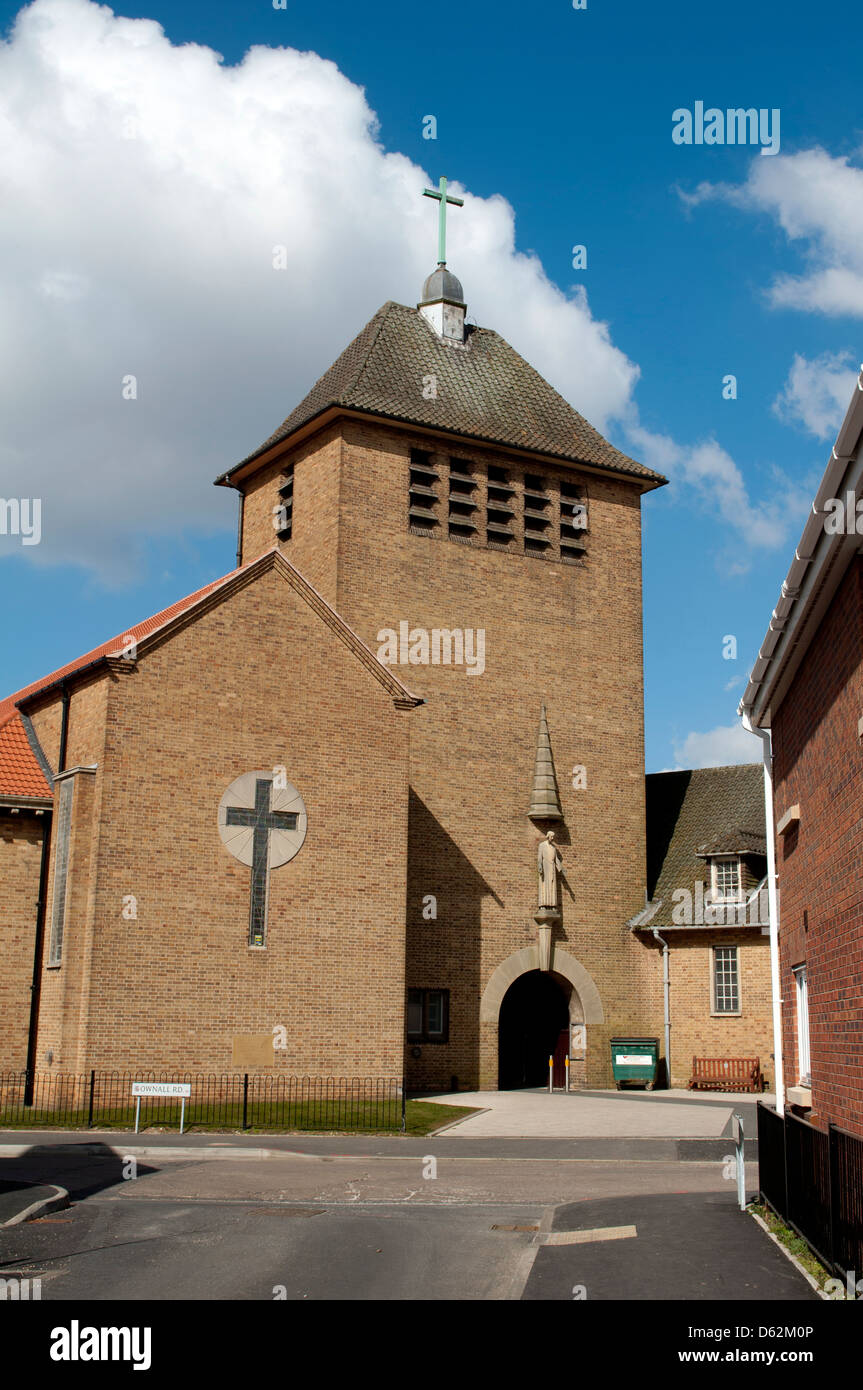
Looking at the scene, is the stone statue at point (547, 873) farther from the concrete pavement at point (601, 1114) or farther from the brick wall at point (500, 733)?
the concrete pavement at point (601, 1114)

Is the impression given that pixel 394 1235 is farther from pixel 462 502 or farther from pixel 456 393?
pixel 456 393

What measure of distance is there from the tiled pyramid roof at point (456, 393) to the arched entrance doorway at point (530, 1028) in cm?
1345

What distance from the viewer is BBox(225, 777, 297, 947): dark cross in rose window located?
84.6ft

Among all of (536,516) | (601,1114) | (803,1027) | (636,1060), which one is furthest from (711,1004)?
(803,1027)

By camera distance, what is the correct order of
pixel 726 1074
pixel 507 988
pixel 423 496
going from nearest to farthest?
1. pixel 507 988
2. pixel 726 1074
3. pixel 423 496

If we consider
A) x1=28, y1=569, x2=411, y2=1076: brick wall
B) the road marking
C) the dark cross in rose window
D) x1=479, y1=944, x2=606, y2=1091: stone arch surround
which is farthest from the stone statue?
the road marking

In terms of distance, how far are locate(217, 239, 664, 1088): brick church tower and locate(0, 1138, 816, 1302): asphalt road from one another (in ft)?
42.5

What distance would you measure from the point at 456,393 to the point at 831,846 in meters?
24.9

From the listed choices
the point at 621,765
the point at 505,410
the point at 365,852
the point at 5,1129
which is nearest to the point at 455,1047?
the point at 365,852

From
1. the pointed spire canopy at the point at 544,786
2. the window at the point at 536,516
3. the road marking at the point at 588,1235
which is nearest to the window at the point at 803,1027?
the road marking at the point at 588,1235

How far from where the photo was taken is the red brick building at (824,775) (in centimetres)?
948

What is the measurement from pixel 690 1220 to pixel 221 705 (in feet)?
52.2

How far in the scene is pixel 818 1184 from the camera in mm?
10234

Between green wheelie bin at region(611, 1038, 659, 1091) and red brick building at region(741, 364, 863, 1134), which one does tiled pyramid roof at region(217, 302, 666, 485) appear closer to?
green wheelie bin at region(611, 1038, 659, 1091)
